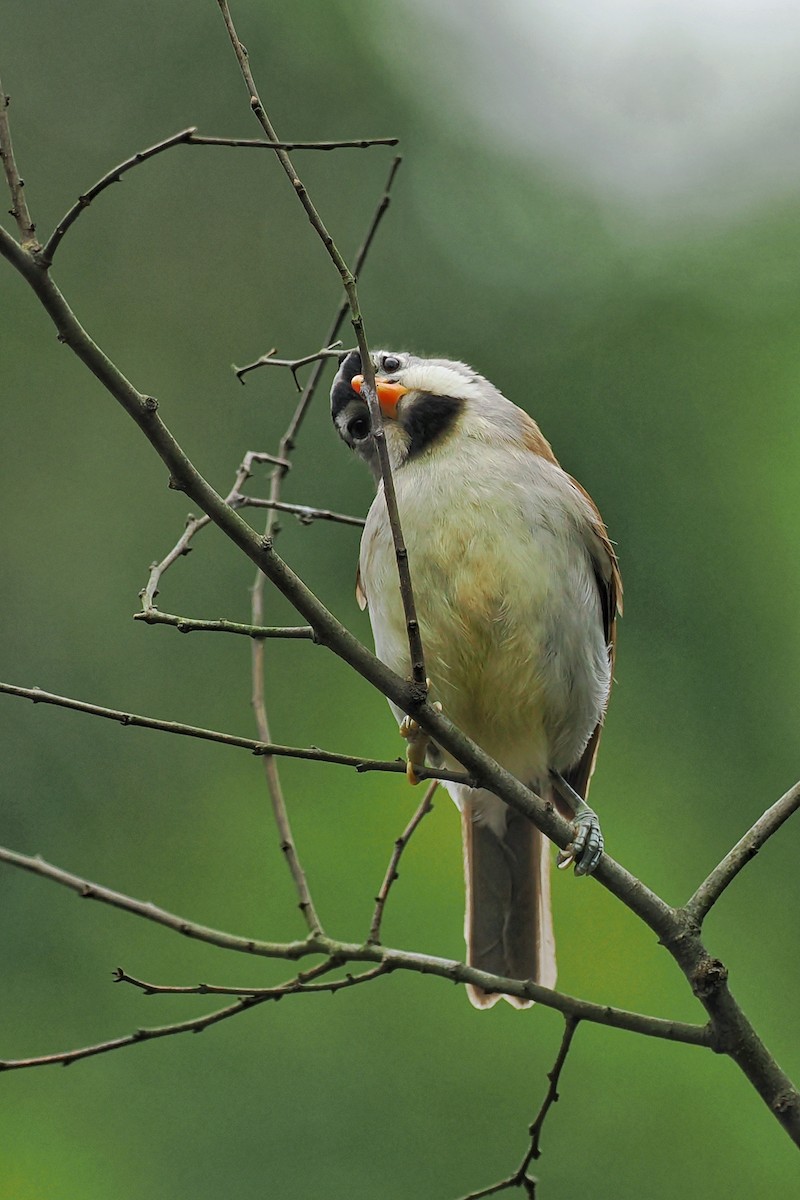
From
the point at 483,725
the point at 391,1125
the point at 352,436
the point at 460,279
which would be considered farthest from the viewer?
the point at 460,279

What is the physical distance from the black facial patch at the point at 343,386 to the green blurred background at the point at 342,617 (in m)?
3.68

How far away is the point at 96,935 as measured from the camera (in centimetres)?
827

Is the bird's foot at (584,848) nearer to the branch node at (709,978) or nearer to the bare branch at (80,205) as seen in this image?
the branch node at (709,978)

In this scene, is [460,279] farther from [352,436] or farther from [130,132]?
[352,436]

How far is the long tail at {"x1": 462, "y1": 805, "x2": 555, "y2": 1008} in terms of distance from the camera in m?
4.47

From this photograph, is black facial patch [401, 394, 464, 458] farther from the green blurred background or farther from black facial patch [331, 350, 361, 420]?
the green blurred background

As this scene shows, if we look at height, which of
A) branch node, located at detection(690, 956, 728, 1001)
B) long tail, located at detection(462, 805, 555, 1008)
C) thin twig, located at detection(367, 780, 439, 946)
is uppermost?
long tail, located at detection(462, 805, 555, 1008)

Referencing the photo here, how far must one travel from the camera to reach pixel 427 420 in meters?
4.24

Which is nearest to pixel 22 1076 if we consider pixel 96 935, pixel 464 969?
pixel 96 935

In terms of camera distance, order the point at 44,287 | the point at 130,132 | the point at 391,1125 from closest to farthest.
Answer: the point at 44,287 < the point at 391,1125 < the point at 130,132

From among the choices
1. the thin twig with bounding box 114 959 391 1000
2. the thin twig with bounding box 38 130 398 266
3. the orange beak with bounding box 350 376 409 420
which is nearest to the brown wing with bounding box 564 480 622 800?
the orange beak with bounding box 350 376 409 420

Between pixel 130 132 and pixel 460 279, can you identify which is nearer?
pixel 460 279

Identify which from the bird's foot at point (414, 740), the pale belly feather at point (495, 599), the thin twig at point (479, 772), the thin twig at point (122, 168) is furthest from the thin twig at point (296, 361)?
the bird's foot at point (414, 740)

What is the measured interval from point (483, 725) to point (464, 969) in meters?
1.12
